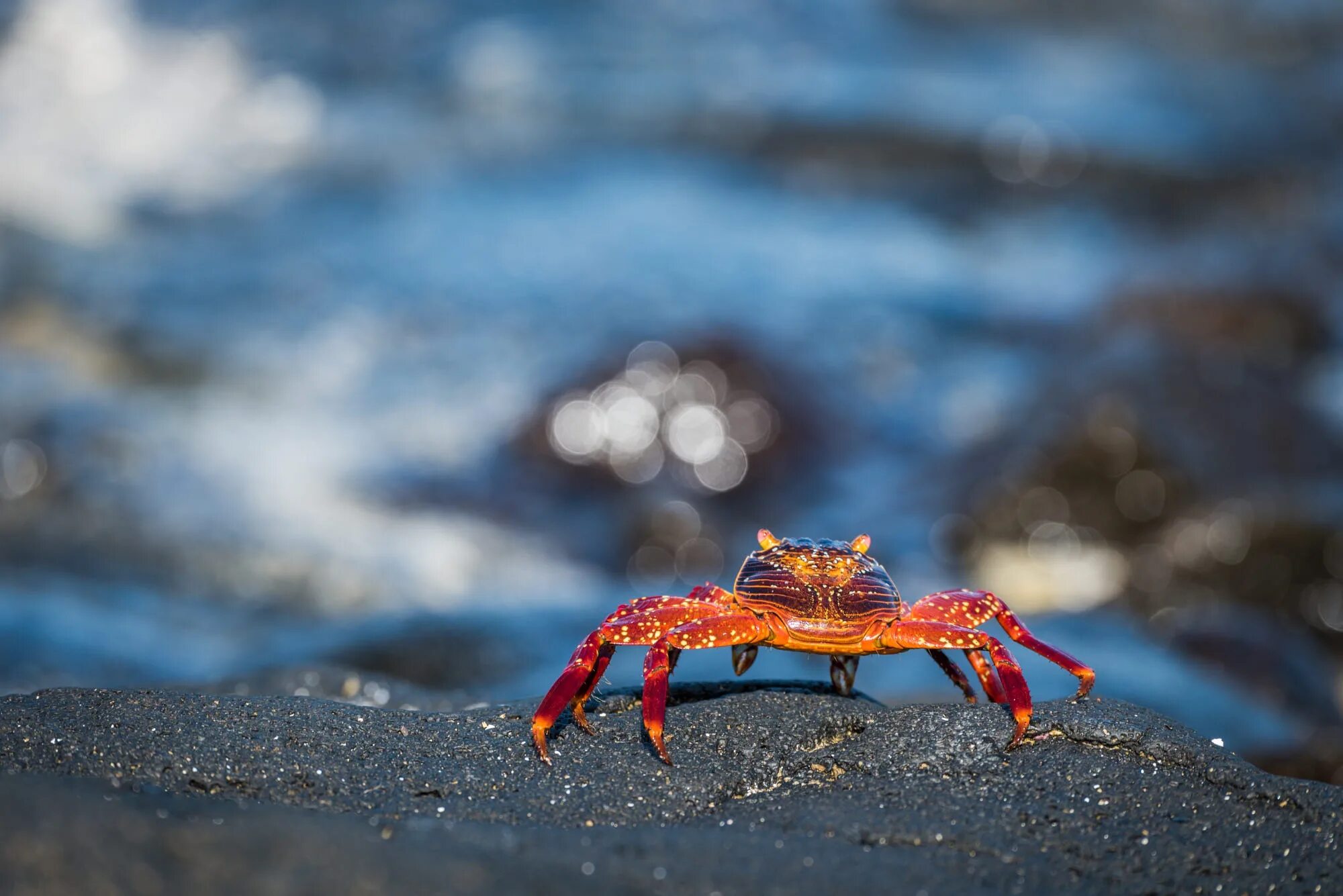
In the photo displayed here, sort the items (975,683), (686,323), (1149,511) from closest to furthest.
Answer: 1. (975,683)
2. (1149,511)
3. (686,323)

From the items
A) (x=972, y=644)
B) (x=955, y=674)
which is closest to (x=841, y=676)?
(x=955, y=674)

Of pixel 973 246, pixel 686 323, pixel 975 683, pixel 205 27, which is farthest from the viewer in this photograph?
pixel 205 27

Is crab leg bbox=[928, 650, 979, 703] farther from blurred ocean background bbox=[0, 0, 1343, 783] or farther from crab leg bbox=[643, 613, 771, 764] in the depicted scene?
blurred ocean background bbox=[0, 0, 1343, 783]

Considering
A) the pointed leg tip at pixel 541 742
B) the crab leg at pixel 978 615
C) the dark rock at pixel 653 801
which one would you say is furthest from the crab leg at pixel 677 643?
the crab leg at pixel 978 615

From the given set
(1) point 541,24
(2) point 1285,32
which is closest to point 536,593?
(1) point 541,24

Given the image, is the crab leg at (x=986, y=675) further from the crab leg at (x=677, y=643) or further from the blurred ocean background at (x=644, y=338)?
the blurred ocean background at (x=644, y=338)

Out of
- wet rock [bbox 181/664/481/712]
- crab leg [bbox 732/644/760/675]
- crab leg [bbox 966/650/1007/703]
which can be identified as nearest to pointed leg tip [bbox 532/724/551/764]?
crab leg [bbox 732/644/760/675]

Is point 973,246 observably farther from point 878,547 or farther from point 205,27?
point 205,27
